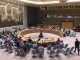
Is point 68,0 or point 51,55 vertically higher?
point 68,0

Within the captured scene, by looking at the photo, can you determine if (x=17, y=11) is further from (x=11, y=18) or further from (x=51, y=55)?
(x=51, y=55)

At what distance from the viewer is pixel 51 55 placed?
644 inches

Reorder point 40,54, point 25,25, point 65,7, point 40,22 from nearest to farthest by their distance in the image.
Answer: point 40,54
point 25,25
point 65,7
point 40,22

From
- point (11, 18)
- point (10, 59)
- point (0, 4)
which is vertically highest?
point (0, 4)

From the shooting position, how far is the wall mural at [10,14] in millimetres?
30000

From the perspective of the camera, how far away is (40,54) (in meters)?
16.2

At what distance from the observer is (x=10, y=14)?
108 feet

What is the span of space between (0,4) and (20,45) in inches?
563

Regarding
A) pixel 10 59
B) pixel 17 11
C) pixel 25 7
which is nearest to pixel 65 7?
pixel 25 7

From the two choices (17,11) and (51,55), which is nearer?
(51,55)

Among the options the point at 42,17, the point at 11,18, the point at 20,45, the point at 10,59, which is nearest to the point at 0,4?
the point at 11,18

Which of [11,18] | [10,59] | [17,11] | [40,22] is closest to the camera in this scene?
[10,59]

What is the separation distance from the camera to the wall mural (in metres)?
30.0

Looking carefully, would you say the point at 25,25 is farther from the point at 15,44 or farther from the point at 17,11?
the point at 15,44
